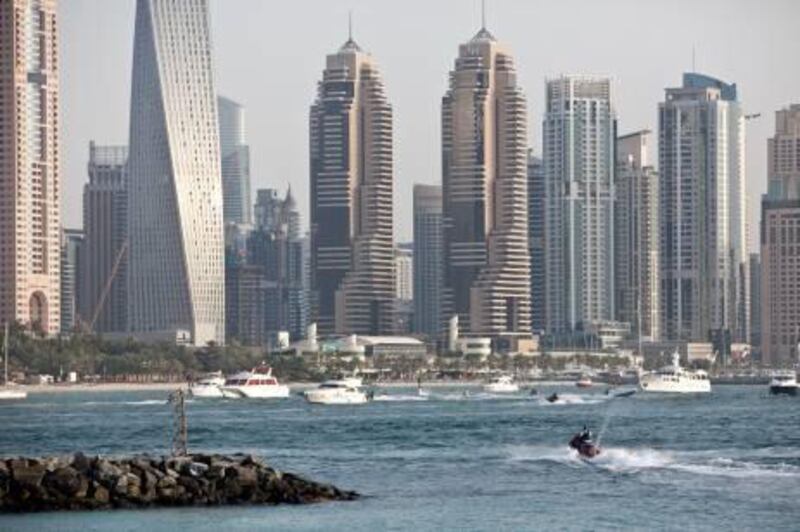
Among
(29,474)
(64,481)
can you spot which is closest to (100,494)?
(64,481)

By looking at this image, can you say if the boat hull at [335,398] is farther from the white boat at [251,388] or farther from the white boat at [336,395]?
Result: the white boat at [251,388]

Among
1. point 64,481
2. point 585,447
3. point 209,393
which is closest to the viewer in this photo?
point 64,481

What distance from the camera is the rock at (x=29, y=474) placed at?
70875 millimetres

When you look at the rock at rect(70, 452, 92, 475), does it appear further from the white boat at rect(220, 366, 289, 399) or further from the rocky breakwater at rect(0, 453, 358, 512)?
the white boat at rect(220, 366, 289, 399)

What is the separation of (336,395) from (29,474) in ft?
365

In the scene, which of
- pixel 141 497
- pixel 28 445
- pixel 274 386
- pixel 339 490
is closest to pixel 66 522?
pixel 141 497

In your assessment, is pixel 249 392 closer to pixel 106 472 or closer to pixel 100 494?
pixel 106 472

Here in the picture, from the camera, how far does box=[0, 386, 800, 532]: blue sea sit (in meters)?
67.4

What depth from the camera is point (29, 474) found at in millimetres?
71500

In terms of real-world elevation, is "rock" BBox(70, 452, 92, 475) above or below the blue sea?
above

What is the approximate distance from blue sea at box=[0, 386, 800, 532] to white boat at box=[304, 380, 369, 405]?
44.0 feet

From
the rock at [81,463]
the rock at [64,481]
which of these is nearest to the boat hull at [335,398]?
the rock at [81,463]

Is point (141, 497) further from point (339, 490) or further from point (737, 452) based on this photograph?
point (737, 452)

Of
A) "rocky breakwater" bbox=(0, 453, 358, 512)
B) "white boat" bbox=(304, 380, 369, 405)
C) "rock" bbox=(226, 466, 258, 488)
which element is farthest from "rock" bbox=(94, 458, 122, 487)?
"white boat" bbox=(304, 380, 369, 405)
